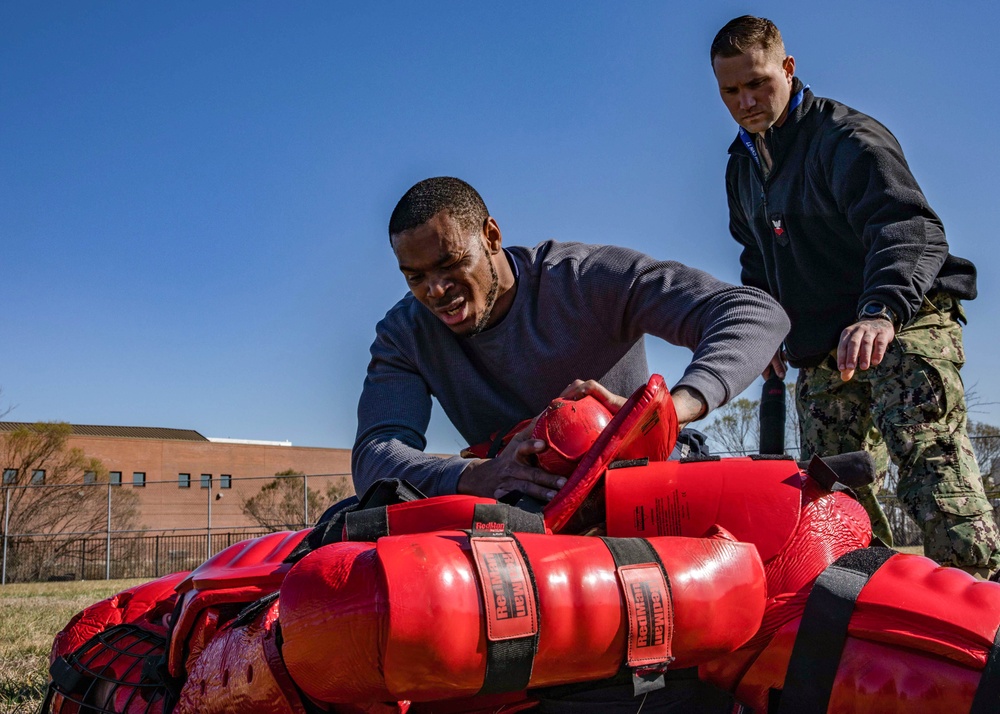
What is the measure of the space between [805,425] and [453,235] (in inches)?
81.8

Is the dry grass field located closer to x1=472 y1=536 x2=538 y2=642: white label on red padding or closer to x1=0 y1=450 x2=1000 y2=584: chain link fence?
x1=472 y1=536 x2=538 y2=642: white label on red padding

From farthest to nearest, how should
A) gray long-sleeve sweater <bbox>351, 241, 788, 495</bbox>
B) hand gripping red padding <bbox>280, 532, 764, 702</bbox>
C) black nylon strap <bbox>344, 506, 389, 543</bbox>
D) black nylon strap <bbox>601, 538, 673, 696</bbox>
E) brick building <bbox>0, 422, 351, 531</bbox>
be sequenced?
brick building <bbox>0, 422, 351, 531</bbox> → gray long-sleeve sweater <bbox>351, 241, 788, 495</bbox> → black nylon strap <bbox>344, 506, 389, 543</bbox> → black nylon strap <bbox>601, 538, 673, 696</bbox> → hand gripping red padding <bbox>280, 532, 764, 702</bbox>

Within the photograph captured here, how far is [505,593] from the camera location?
1198mm

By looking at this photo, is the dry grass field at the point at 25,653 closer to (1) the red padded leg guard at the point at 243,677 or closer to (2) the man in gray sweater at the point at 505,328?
(2) the man in gray sweater at the point at 505,328

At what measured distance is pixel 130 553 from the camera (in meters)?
26.0

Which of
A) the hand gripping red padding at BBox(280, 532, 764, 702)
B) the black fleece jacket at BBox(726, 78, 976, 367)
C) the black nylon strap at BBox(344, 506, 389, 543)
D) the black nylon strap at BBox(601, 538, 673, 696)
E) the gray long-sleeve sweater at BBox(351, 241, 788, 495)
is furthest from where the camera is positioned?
the black fleece jacket at BBox(726, 78, 976, 367)

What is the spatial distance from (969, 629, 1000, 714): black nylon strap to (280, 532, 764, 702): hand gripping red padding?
32 cm

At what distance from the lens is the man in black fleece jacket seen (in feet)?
10.1

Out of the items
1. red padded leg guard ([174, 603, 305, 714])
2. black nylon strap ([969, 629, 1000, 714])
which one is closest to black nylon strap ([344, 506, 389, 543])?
red padded leg guard ([174, 603, 305, 714])

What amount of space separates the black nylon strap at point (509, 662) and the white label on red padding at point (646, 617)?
0.15 metres

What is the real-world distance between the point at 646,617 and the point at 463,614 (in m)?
0.28

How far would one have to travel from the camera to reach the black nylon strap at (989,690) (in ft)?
3.95

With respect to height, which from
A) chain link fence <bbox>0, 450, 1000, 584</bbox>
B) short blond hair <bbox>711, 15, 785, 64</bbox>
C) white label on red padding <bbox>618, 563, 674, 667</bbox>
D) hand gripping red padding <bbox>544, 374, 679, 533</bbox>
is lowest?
chain link fence <bbox>0, 450, 1000, 584</bbox>

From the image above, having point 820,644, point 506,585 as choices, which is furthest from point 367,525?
point 820,644
